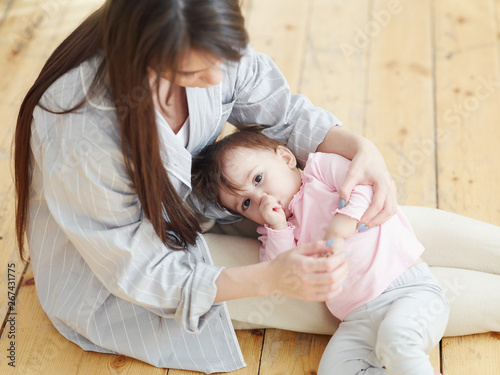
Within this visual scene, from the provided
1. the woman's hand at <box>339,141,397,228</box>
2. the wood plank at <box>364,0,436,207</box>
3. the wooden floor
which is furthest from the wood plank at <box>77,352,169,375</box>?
the wood plank at <box>364,0,436,207</box>

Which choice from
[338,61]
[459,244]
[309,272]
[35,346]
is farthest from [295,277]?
[338,61]

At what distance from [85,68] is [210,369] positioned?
689 mm

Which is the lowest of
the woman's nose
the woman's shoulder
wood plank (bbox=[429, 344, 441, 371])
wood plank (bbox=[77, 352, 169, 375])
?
wood plank (bbox=[77, 352, 169, 375])

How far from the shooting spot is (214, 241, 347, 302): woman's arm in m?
1.08

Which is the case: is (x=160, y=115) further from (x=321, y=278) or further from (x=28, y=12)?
(x=28, y=12)

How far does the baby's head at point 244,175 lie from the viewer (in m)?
1.31

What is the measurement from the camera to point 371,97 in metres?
1.98

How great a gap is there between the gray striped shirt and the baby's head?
1.8 inches

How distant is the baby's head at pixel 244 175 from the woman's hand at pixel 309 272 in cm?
24

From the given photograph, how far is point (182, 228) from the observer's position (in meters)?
1.24

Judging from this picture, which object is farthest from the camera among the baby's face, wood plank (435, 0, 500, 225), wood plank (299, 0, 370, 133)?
wood plank (299, 0, 370, 133)

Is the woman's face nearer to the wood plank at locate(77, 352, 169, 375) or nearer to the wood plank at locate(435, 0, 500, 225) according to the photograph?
the wood plank at locate(77, 352, 169, 375)

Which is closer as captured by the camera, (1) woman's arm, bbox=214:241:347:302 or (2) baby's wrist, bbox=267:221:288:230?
(1) woman's arm, bbox=214:241:347:302

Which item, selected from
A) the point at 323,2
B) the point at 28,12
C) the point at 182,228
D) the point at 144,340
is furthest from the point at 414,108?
the point at 28,12
